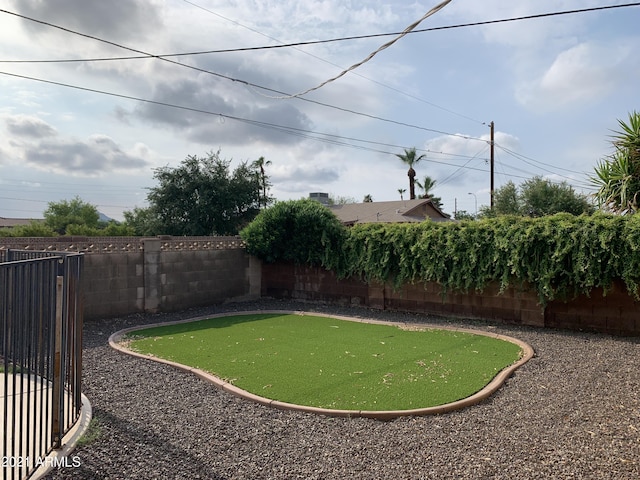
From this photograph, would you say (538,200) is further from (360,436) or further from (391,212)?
(360,436)

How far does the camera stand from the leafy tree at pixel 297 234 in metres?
11.6

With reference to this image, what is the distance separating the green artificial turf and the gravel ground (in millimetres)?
365

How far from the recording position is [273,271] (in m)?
12.9

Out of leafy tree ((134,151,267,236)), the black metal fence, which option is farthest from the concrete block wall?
leafy tree ((134,151,267,236))

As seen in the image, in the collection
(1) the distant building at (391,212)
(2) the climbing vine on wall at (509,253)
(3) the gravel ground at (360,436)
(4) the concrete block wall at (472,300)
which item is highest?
(1) the distant building at (391,212)

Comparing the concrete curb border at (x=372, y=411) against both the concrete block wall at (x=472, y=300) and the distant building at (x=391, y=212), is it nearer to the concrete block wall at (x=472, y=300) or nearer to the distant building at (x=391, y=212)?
the concrete block wall at (x=472, y=300)

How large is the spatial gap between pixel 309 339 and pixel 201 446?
4087 mm

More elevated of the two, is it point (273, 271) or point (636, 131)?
point (636, 131)

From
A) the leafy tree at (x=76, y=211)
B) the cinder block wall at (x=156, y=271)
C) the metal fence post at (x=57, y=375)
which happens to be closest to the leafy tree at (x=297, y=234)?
the cinder block wall at (x=156, y=271)

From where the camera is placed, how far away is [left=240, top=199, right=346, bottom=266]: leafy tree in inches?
458

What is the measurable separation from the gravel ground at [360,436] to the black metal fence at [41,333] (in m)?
0.28

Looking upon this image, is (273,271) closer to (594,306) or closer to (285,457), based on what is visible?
(594,306)

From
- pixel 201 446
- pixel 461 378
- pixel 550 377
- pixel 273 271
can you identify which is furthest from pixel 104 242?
pixel 550 377

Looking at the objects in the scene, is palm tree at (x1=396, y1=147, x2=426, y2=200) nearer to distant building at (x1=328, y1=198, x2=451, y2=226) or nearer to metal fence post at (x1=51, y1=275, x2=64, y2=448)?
distant building at (x1=328, y1=198, x2=451, y2=226)
